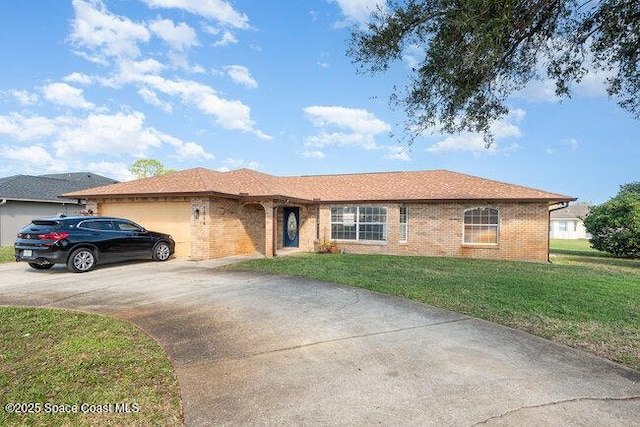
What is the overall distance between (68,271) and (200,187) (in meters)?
5.09

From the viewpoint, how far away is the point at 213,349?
14.7ft

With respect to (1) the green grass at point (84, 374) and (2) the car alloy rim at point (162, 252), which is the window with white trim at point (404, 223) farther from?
(1) the green grass at point (84, 374)

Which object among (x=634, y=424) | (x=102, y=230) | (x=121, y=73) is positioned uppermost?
(x=121, y=73)

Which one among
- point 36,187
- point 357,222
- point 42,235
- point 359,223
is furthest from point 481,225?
point 36,187

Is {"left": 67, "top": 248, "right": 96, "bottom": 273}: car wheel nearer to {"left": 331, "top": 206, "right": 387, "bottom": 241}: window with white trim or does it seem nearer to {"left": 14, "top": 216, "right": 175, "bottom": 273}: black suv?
{"left": 14, "top": 216, "right": 175, "bottom": 273}: black suv

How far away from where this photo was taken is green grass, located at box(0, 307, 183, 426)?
9.98ft

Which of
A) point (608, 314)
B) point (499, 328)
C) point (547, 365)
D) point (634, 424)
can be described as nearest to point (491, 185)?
point (608, 314)

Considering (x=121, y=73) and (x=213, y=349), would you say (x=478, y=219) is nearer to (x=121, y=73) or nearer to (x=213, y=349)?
(x=213, y=349)

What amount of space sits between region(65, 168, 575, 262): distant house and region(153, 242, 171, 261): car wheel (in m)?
0.77

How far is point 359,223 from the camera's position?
17.8 meters

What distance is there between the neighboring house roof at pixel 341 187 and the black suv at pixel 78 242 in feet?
8.64

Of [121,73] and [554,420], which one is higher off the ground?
[121,73]

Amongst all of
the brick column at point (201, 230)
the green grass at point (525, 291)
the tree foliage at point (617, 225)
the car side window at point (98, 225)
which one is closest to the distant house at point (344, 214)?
the brick column at point (201, 230)

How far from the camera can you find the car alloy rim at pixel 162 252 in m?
12.7
